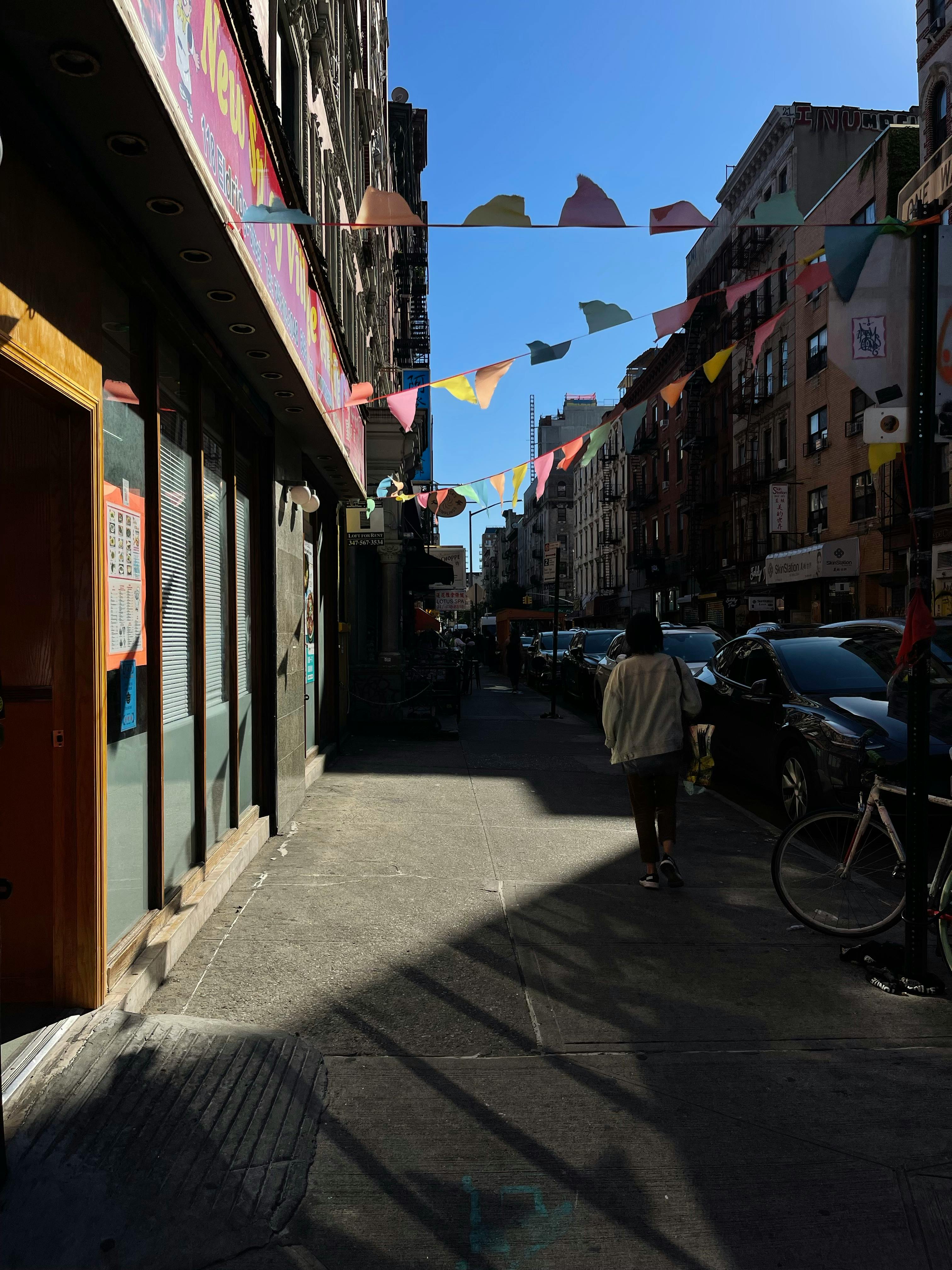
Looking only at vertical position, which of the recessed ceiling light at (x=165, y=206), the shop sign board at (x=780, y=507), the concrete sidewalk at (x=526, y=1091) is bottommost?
the concrete sidewalk at (x=526, y=1091)

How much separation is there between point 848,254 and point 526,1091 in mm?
4019

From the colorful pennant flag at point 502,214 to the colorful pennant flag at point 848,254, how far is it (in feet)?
4.81

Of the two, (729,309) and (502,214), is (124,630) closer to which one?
(502,214)

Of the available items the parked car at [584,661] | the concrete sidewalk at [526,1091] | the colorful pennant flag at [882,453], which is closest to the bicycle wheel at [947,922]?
the concrete sidewalk at [526,1091]

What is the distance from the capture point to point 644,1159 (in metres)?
3.03

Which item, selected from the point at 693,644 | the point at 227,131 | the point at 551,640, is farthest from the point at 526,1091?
the point at 551,640

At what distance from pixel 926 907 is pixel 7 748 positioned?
4038 millimetres

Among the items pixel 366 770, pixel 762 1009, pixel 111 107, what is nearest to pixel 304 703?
pixel 366 770

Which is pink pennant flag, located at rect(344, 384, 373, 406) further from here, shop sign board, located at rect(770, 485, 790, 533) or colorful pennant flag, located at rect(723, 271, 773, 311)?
shop sign board, located at rect(770, 485, 790, 533)

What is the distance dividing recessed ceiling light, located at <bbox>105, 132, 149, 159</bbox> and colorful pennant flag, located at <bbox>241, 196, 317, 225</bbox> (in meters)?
0.96

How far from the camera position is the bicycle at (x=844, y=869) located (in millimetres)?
4996

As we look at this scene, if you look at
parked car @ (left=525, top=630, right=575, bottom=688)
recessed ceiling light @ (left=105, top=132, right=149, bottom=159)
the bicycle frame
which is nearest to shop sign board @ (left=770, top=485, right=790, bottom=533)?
parked car @ (left=525, top=630, right=575, bottom=688)

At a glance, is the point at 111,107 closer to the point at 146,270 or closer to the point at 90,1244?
the point at 146,270

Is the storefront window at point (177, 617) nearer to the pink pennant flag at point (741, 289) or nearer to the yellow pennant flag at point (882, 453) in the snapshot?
the pink pennant flag at point (741, 289)
